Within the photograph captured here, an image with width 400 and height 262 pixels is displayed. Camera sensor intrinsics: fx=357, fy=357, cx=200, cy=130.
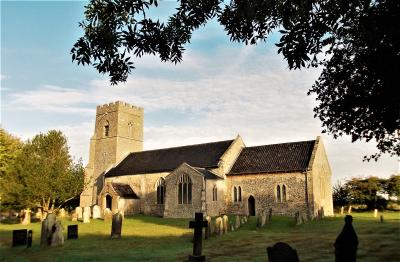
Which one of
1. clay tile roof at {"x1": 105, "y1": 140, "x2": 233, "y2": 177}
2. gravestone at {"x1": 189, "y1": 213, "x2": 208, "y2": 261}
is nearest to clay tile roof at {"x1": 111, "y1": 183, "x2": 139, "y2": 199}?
clay tile roof at {"x1": 105, "y1": 140, "x2": 233, "y2": 177}

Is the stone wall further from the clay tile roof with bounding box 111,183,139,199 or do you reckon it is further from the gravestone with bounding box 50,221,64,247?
the gravestone with bounding box 50,221,64,247

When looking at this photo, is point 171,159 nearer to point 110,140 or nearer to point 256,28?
point 110,140

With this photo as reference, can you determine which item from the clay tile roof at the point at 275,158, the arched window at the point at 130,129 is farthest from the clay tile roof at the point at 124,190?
the clay tile roof at the point at 275,158

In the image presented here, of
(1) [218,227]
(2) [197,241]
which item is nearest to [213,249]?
(2) [197,241]

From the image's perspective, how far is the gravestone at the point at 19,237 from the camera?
60.3 ft

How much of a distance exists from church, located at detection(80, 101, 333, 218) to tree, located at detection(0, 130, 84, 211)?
4663 millimetres

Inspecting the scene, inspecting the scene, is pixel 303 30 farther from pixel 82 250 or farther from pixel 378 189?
pixel 378 189

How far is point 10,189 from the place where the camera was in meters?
36.9

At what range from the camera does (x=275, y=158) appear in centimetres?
3675

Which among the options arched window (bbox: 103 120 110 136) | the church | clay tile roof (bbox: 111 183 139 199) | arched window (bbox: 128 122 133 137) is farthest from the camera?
arched window (bbox: 103 120 110 136)

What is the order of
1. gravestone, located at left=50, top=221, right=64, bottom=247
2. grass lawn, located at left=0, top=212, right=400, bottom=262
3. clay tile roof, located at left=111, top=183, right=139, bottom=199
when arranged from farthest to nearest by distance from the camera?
clay tile roof, located at left=111, top=183, right=139, bottom=199, gravestone, located at left=50, top=221, right=64, bottom=247, grass lawn, located at left=0, top=212, right=400, bottom=262

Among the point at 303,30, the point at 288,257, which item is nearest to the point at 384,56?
the point at 303,30

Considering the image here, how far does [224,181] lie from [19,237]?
74.9 ft

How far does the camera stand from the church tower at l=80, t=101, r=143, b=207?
1961 inches
